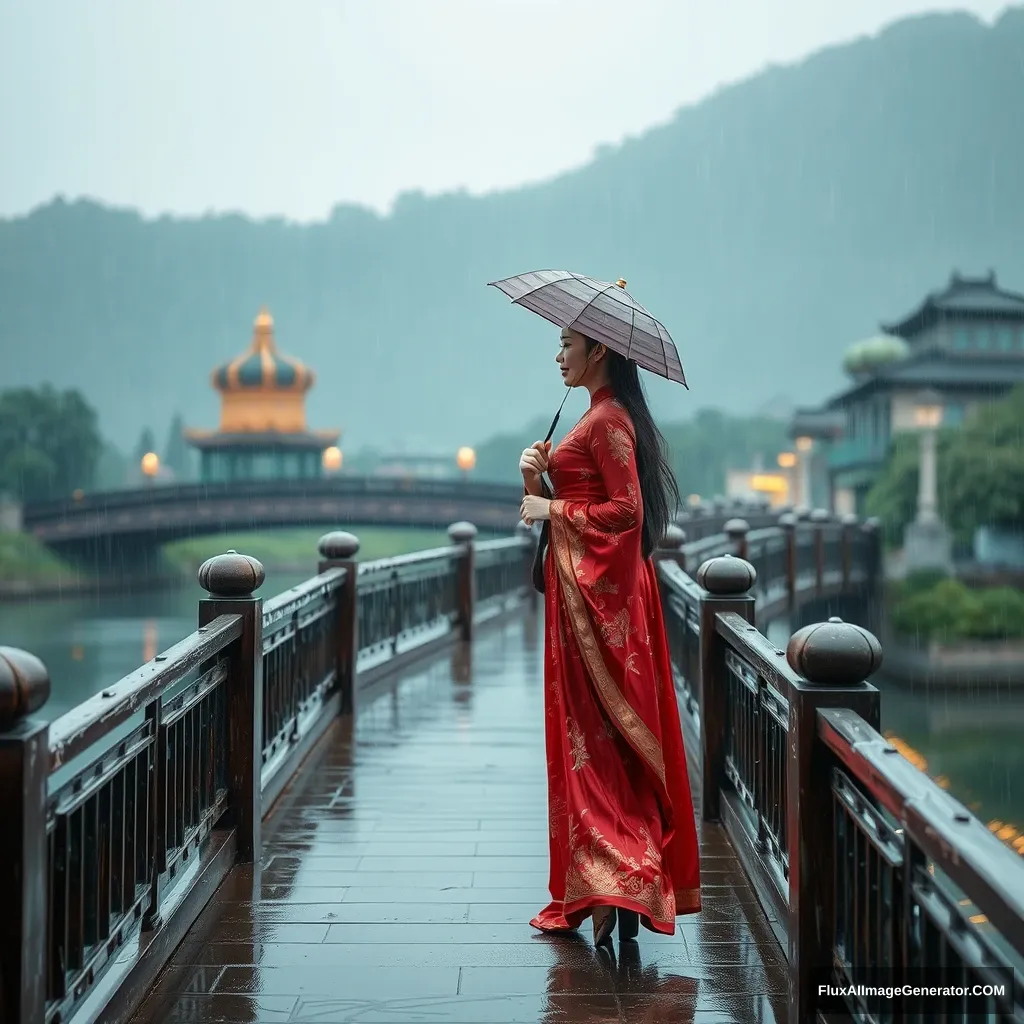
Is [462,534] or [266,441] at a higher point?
[266,441]

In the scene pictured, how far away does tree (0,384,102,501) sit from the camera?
58.8 metres

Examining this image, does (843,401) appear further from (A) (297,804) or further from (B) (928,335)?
(A) (297,804)

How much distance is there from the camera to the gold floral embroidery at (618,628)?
351 centimetres

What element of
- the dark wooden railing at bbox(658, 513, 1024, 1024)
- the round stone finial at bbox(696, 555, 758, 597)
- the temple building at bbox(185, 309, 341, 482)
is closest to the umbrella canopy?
the dark wooden railing at bbox(658, 513, 1024, 1024)

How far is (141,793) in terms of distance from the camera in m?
3.11

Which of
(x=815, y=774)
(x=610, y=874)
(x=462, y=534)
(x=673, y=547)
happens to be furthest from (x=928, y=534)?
(x=815, y=774)

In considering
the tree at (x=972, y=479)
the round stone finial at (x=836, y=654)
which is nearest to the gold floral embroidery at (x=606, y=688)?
the round stone finial at (x=836, y=654)

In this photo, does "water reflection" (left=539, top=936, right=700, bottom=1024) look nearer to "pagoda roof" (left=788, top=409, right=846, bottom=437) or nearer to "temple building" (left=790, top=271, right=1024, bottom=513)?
"temple building" (left=790, top=271, right=1024, bottom=513)

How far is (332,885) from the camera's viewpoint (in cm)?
412

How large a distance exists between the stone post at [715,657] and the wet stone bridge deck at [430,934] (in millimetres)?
242

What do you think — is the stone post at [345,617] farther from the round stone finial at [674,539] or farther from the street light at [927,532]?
the street light at [927,532]

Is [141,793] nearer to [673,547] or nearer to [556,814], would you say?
[556,814]

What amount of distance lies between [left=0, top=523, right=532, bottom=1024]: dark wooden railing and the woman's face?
1.33 meters

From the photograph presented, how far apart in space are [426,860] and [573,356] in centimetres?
197
